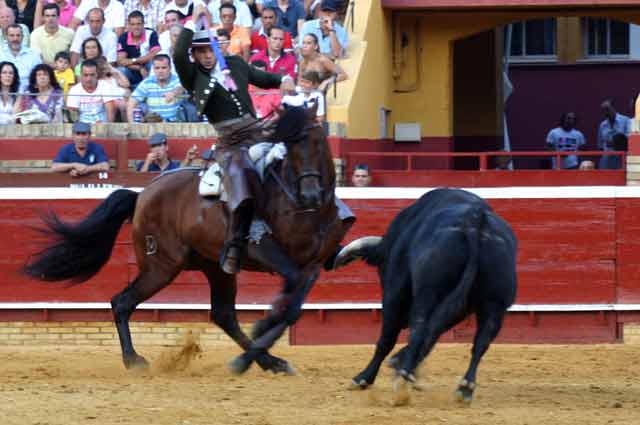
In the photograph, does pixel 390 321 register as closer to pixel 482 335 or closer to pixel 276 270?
pixel 482 335

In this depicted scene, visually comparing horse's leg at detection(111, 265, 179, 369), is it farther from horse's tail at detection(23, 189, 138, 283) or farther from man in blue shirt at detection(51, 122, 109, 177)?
man in blue shirt at detection(51, 122, 109, 177)

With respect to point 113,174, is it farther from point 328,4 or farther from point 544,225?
point 544,225

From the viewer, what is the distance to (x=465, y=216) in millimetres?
8086

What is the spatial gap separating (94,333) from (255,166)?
4206 millimetres

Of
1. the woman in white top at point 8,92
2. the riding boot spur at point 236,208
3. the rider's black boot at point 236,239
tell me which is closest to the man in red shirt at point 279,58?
the woman in white top at point 8,92

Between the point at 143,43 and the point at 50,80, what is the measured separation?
1.38 meters

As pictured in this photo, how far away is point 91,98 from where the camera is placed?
14.5 meters

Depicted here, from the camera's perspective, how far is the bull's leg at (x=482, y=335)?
318 inches

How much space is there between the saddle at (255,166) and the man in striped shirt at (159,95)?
4.37 meters

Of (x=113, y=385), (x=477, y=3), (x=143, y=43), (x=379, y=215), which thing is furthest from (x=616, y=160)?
(x=113, y=385)

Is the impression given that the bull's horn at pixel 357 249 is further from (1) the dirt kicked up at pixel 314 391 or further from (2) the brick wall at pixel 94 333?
(2) the brick wall at pixel 94 333

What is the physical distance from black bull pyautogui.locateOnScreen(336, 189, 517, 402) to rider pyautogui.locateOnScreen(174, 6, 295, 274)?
4.99ft

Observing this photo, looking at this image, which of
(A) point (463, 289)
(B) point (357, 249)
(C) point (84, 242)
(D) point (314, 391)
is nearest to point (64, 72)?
(C) point (84, 242)

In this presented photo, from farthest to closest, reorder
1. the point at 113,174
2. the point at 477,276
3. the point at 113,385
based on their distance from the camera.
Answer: the point at 113,174, the point at 113,385, the point at 477,276
